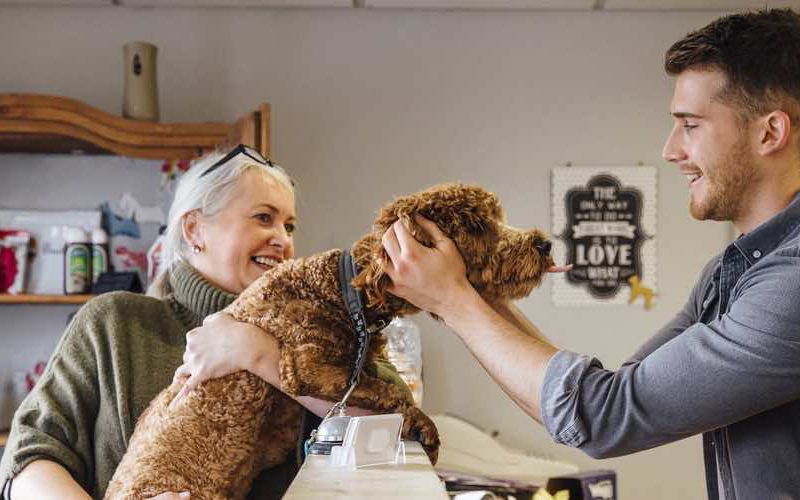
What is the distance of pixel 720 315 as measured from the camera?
53.6 inches

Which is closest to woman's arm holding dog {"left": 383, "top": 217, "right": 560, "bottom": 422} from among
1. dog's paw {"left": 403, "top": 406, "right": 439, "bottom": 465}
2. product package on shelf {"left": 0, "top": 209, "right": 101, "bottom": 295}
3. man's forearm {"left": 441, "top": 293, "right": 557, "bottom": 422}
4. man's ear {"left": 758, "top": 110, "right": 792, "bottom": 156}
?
man's forearm {"left": 441, "top": 293, "right": 557, "bottom": 422}

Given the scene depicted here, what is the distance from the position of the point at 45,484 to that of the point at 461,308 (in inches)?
32.5

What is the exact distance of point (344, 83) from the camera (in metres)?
3.65

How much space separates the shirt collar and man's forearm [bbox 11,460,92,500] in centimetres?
122

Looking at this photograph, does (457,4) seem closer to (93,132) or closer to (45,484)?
(93,132)

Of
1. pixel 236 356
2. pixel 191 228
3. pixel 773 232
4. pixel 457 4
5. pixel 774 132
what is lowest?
pixel 236 356

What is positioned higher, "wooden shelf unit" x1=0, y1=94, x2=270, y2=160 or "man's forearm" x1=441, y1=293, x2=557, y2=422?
"wooden shelf unit" x1=0, y1=94, x2=270, y2=160

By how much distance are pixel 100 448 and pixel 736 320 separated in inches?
46.7

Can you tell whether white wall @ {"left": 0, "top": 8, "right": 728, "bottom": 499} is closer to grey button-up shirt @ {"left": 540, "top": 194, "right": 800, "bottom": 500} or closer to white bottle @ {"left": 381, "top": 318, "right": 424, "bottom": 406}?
white bottle @ {"left": 381, "top": 318, "right": 424, "bottom": 406}

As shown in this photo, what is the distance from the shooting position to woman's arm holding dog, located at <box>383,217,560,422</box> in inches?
49.7

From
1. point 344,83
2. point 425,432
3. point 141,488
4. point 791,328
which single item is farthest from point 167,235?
point 344,83

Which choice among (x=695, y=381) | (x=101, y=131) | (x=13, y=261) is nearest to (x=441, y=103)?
(x=101, y=131)

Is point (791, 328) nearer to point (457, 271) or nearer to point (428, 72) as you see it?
point (457, 271)

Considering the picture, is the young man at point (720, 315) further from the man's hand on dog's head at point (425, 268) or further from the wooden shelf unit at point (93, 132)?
the wooden shelf unit at point (93, 132)
